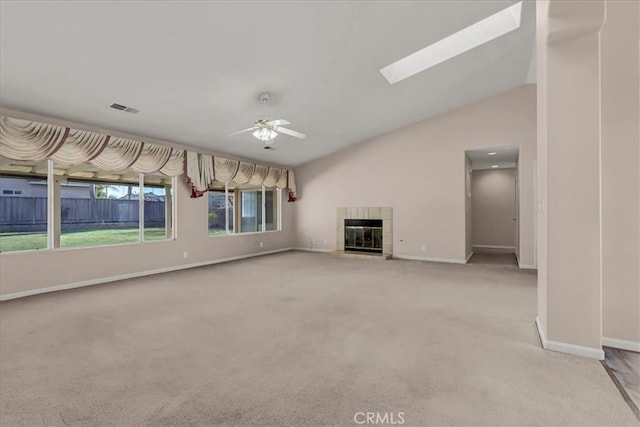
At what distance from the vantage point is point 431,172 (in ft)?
22.9

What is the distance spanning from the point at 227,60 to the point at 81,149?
2.71m

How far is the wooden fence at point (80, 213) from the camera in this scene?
4.28 m

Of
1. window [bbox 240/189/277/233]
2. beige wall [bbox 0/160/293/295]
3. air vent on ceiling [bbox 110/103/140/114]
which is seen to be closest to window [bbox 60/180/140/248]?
beige wall [bbox 0/160/293/295]

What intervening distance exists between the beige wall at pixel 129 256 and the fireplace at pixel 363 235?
2.18 m

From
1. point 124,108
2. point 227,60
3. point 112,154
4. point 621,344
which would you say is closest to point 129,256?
point 112,154

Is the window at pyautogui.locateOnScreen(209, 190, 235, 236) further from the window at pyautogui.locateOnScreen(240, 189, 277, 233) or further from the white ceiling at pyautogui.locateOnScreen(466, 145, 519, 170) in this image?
the white ceiling at pyautogui.locateOnScreen(466, 145, 519, 170)

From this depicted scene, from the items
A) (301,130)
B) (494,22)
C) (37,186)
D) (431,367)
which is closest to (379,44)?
(494,22)

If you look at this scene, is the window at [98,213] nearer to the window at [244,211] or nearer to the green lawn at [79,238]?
the green lawn at [79,238]

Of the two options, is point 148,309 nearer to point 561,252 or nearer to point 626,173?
point 561,252

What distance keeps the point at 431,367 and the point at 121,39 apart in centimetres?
398

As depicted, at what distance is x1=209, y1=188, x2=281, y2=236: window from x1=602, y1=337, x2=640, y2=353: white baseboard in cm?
636

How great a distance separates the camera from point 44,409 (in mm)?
1779

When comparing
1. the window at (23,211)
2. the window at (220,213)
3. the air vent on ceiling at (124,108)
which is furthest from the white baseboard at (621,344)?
the window at (23,211)

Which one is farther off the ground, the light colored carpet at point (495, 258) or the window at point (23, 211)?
the window at point (23, 211)
